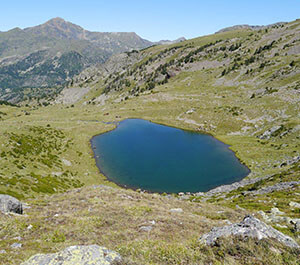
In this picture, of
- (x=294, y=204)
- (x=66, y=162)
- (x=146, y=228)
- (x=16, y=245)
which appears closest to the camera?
(x=16, y=245)

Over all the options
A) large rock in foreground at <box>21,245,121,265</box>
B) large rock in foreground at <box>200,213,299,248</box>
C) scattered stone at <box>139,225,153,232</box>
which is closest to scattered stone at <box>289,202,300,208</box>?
large rock in foreground at <box>200,213,299,248</box>

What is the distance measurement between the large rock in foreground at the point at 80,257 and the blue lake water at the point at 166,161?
123 feet

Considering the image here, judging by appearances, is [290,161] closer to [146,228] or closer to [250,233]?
[250,233]

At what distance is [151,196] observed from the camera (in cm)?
2650

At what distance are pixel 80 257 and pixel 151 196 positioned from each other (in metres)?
18.5

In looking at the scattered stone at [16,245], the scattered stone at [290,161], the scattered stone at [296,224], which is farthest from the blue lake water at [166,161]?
the scattered stone at [16,245]

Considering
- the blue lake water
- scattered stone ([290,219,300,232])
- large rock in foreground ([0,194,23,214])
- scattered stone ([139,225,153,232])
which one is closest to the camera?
scattered stone ([139,225,153,232])

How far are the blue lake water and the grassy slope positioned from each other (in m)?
4.53

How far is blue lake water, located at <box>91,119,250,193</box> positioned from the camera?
48781 mm

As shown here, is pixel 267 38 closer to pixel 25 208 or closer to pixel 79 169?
pixel 79 169

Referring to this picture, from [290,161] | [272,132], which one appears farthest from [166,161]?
[272,132]

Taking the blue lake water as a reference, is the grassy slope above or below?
above

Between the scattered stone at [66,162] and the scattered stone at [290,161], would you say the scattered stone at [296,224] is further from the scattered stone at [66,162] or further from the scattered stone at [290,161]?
the scattered stone at [66,162]

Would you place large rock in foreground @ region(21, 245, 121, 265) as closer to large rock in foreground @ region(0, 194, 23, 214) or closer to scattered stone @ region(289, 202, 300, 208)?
large rock in foreground @ region(0, 194, 23, 214)
